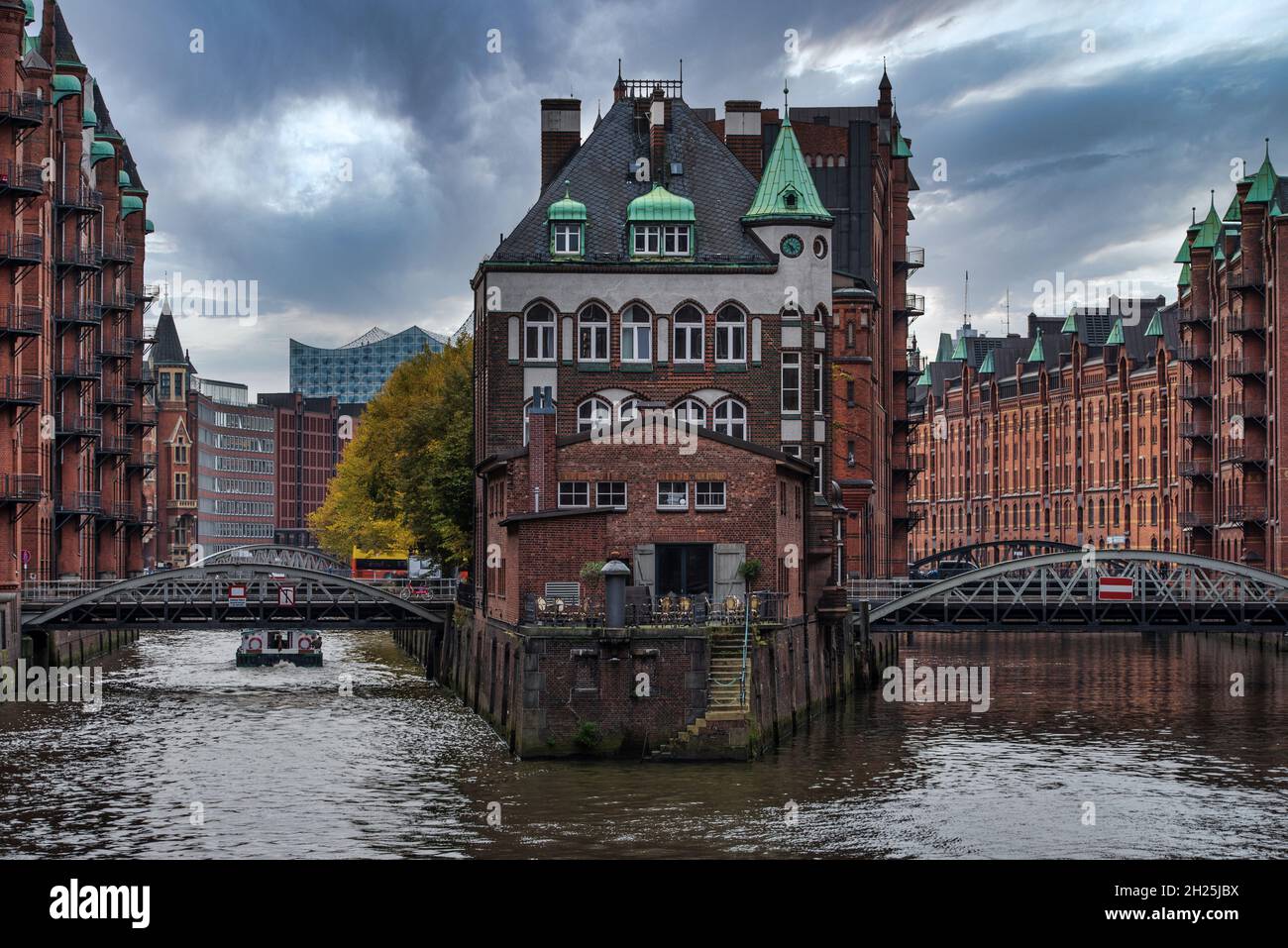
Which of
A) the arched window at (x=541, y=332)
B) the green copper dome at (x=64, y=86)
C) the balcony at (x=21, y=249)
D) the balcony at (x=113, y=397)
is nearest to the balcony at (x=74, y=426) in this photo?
the balcony at (x=113, y=397)

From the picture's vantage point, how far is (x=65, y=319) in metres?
90.1

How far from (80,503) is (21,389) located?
15.2m

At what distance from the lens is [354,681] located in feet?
263

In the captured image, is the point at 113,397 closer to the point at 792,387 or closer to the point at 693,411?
Answer: the point at 693,411

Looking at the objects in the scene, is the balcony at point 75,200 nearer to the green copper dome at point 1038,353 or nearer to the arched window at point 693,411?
the arched window at point 693,411

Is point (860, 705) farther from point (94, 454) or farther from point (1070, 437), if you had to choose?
point (1070, 437)

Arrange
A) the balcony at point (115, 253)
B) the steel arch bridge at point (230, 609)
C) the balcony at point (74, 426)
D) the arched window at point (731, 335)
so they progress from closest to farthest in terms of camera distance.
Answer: the arched window at point (731, 335), the steel arch bridge at point (230, 609), the balcony at point (74, 426), the balcony at point (115, 253)

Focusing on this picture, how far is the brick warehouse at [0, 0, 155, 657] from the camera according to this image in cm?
7650

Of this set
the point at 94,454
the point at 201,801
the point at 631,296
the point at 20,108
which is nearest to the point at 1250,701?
the point at 631,296

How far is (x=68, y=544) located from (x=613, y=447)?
4922 cm

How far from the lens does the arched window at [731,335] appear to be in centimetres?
6794

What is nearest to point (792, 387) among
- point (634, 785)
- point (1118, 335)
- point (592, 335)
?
point (592, 335)

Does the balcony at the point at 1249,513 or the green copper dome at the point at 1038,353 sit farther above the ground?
the green copper dome at the point at 1038,353

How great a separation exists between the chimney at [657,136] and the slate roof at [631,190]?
0.32m
